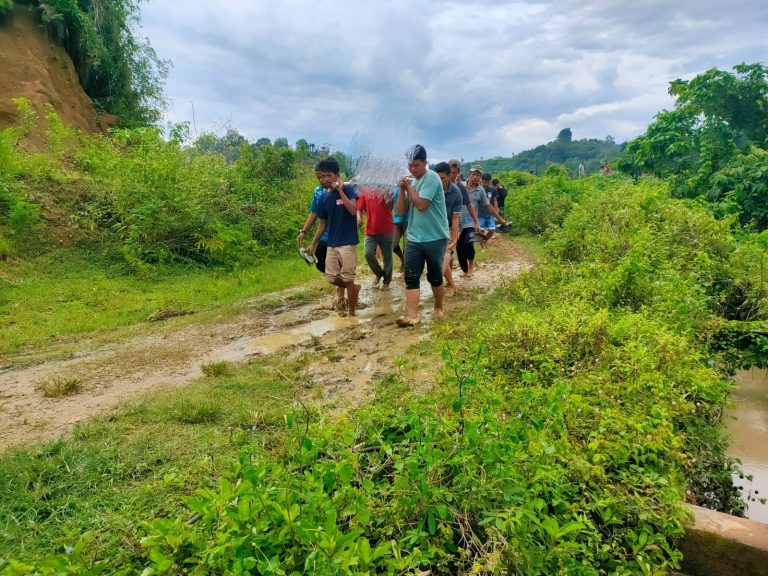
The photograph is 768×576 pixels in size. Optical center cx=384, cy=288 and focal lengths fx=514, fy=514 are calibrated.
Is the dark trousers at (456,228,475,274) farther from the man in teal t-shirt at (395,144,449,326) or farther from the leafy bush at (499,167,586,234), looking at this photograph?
the leafy bush at (499,167,586,234)

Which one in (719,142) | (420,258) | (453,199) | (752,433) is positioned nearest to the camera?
(752,433)

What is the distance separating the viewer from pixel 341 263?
243 inches

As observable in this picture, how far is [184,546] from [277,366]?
275 cm

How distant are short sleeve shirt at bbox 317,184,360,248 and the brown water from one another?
161 inches

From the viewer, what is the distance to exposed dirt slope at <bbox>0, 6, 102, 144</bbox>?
14.3 metres

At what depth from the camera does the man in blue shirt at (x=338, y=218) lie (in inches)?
235

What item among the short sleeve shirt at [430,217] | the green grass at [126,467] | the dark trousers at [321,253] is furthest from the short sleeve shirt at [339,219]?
the green grass at [126,467]

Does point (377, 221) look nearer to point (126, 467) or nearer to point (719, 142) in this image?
point (126, 467)

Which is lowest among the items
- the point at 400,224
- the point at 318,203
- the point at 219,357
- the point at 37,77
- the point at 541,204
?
the point at 219,357

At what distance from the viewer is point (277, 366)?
15.4 feet

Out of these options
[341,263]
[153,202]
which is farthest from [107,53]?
[341,263]

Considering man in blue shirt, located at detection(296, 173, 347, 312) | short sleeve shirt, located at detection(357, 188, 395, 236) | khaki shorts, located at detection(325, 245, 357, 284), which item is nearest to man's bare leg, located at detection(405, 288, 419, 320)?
khaki shorts, located at detection(325, 245, 357, 284)

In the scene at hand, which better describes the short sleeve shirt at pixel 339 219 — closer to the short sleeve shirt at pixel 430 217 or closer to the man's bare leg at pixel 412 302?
the short sleeve shirt at pixel 430 217

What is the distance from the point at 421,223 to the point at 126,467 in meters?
3.68
